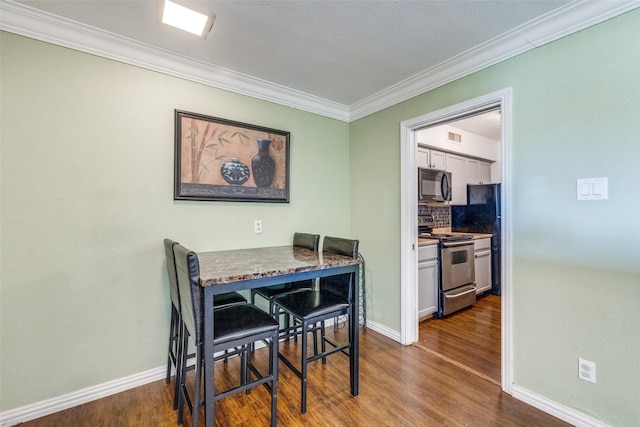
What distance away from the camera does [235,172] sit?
7.93 feet

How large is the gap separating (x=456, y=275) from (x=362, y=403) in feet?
6.98

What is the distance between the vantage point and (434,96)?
2.41m

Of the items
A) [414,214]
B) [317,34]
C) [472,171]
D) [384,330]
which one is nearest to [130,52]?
[317,34]

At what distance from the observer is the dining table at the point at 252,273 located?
1381 mm

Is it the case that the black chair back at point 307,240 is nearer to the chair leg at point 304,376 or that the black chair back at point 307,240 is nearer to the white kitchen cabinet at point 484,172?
the chair leg at point 304,376

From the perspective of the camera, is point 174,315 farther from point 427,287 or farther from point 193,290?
point 427,287

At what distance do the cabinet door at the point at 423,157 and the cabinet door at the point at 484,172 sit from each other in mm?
1530

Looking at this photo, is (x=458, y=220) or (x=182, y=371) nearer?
(x=182, y=371)

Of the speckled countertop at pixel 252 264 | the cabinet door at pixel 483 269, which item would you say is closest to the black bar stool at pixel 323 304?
the speckled countertop at pixel 252 264

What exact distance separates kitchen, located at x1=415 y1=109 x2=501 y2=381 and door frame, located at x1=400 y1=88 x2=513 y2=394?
0.90 feet

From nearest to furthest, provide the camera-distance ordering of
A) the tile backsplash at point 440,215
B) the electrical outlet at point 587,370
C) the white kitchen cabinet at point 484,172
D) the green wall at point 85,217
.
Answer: the electrical outlet at point 587,370
the green wall at point 85,217
the tile backsplash at point 440,215
the white kitchen cabinet at point 484,172

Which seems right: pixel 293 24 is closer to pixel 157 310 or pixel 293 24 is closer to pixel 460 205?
pixel 157 310

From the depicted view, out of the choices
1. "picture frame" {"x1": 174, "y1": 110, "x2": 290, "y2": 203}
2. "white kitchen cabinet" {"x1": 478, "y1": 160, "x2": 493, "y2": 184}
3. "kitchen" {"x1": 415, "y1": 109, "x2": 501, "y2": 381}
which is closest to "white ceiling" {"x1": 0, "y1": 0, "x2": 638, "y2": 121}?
"picture frame" {"x1": 174, "y1": 110, "x2": 290, "y2": 203}

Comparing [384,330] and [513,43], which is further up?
[513,43]
